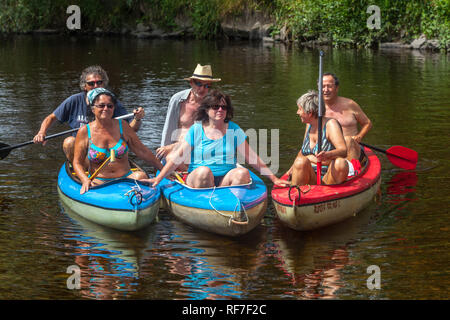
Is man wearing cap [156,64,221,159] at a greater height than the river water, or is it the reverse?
man wearing cap [156,64,221,159]

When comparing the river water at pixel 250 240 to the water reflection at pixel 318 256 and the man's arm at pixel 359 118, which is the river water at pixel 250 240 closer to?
the water reflection at pixel 318 256

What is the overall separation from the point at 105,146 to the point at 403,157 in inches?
161

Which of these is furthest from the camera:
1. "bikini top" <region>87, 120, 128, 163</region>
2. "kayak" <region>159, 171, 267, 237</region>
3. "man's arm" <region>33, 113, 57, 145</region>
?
"man's arm" <region>33, 113, 57, 145</region>

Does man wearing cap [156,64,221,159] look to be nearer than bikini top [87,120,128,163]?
No

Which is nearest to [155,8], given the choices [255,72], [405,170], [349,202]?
[255,72]

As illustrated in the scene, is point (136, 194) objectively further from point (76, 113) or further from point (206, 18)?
point (206, 18)

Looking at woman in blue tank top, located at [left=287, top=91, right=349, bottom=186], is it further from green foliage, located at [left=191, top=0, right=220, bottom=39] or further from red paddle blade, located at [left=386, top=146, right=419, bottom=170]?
green foliage, located at [left=191, top=0, right=220, bottom=39]

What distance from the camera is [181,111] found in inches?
349

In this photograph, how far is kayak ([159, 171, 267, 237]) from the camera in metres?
7.16

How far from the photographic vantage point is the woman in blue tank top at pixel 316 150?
25.0 ft
